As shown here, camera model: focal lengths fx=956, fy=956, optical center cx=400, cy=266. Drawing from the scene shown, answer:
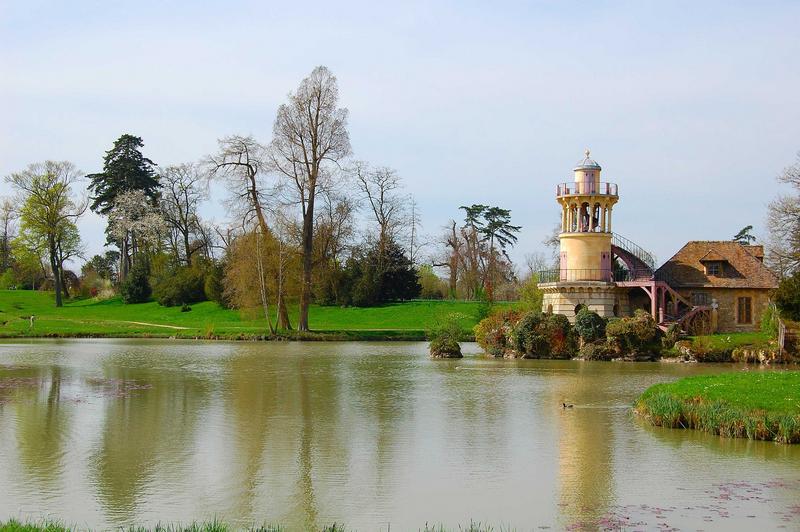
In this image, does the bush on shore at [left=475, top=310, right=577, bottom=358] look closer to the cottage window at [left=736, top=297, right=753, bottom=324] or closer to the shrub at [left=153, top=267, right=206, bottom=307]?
the cottage window at [left=736, top=297, right=753, bottom=324]

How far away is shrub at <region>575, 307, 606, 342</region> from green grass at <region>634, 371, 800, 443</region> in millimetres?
19217

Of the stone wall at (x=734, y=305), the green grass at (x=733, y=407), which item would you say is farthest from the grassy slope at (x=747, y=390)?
the stone wall at (x=734, y=305)

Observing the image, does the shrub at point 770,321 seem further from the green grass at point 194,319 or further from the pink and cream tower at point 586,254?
the green grass at point 194,319

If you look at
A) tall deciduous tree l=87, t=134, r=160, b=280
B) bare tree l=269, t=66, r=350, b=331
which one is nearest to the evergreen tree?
tall deciduous tree l=87, t=134, r=160, b=280

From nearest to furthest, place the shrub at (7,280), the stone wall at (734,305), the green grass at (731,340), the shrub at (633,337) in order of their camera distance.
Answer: the green grass at (731,340), the shrub at (633,337), the stone wall at (734,305), the shrub at (7,280)

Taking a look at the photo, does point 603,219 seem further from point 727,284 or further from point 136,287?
point 136,287

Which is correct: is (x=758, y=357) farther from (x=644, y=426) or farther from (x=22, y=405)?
(x=22, y=405)

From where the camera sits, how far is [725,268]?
47688 mm

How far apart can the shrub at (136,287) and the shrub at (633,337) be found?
142ft

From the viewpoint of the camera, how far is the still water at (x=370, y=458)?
12516 mm

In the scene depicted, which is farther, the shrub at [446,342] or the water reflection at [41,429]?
the shrub at [446,342]

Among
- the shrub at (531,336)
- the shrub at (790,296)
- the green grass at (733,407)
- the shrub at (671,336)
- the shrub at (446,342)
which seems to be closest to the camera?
the green grass at (733,407)

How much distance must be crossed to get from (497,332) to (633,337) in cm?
621

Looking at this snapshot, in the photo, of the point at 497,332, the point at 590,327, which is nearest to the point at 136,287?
the point at 497,332
